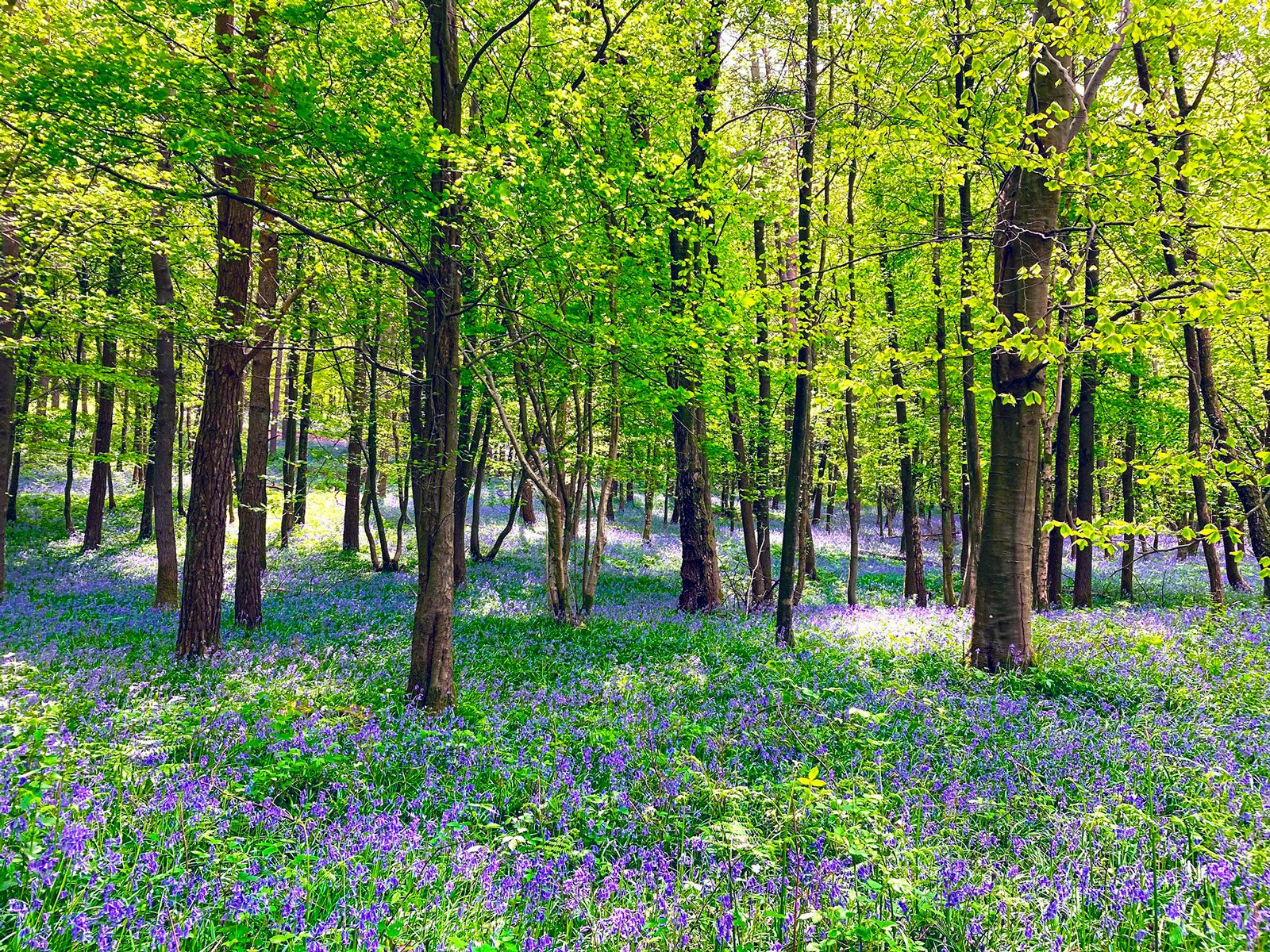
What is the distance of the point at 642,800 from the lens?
489cm

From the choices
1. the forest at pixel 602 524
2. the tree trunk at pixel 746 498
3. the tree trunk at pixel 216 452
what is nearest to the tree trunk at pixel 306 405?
the forest at pixel 602 524

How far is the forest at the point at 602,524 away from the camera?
3.61 m

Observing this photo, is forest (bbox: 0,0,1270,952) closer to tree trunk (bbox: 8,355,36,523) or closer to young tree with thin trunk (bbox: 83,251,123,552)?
tree trunk (bbox: 8,355,36,523)

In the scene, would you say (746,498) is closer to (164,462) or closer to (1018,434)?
(1018,434)

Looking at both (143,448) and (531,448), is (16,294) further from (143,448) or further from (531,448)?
(143,448)

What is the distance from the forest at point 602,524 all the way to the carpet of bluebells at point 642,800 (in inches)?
1.8

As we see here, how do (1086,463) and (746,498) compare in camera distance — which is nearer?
(746,498)

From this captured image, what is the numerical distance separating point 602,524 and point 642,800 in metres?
7.12

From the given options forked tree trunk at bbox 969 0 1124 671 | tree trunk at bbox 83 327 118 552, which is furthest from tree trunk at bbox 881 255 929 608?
tree trunk at bbox 83 327 118 552

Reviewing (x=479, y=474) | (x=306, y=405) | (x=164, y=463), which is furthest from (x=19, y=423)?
(x=479, y=474)

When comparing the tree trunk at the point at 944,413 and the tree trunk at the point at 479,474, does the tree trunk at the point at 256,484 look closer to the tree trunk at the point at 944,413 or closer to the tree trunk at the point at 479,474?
the tree trunk at the point at 479,474

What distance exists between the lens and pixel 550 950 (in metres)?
3.08

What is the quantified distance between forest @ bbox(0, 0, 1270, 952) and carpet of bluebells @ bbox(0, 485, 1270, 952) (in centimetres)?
5

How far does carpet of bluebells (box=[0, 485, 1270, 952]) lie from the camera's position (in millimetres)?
3248
